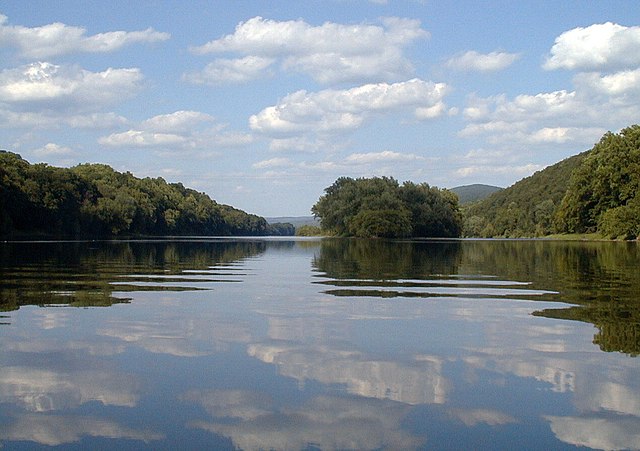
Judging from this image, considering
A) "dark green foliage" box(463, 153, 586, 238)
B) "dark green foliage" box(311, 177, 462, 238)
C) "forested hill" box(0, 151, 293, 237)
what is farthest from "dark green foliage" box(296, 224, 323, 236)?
"dark green foliage" box(463, 153, 586, 238)

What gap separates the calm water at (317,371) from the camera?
626cm

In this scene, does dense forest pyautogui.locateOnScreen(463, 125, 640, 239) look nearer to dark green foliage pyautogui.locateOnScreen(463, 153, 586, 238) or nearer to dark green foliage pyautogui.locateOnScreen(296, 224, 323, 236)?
dark green foliage pyautogui.locateOnScreen(463, 153, 586, 238)

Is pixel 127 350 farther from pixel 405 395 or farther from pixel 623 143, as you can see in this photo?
pixel 623 143

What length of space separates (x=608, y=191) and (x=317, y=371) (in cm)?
9576

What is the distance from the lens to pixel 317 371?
8648 millimetres

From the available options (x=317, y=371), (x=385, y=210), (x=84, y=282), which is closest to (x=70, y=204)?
(x=385, y=210)

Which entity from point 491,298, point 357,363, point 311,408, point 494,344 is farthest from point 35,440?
point 491,298

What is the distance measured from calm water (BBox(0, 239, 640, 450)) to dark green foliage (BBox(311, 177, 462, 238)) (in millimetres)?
100510

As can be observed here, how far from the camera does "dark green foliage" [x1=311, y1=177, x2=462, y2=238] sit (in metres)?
118

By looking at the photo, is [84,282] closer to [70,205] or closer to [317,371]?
[317,371]

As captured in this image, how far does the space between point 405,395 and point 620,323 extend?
21.7ft

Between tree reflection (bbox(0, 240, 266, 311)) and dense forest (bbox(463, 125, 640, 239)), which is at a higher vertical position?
dense forest (bbox(463, 125, 640, 239))

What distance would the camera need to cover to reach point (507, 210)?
184 meters

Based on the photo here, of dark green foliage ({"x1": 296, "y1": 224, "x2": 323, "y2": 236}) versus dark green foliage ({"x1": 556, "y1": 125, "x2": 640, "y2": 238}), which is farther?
dark green foliage ({"x1": 296, "y1": 224, "x2": 323, "y2": 236})
